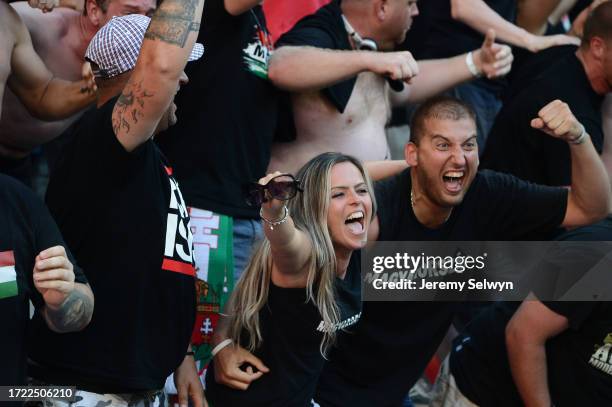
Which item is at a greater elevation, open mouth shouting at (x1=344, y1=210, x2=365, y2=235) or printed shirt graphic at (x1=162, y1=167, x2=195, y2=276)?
open mouth shouting at (x1=344, y1=210, x2=365, y2=235)

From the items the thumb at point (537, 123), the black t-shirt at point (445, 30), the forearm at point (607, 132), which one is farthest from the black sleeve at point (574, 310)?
the black t-shirt at point (445, 30)

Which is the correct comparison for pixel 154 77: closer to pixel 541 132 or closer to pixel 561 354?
pixel 561 354

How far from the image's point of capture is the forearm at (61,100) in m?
4.21

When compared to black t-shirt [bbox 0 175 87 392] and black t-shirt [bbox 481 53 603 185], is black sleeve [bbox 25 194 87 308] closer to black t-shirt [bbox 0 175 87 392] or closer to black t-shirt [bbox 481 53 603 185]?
black t-shirt [bbox 0 175 87 392]

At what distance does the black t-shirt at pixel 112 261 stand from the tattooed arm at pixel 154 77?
Result: 0.10 m

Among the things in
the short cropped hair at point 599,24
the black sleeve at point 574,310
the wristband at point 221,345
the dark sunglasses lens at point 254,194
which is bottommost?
the wristband at point 221,345

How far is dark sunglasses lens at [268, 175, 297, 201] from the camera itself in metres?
3.23

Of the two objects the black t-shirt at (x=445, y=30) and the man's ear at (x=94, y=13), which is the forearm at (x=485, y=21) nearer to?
the black t-shirt at (x=445, y=30)

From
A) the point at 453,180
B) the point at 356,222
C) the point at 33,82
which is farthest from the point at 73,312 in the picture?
the point at 453,180

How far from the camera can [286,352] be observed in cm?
391

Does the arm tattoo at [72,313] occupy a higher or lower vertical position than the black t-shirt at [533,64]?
lower

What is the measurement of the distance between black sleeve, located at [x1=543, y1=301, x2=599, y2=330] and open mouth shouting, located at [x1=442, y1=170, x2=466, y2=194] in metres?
0.61

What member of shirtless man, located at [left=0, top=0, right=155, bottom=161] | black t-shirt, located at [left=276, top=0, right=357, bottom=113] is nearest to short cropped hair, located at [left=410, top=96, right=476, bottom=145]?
black t-shirt, located at [left=276, top=0, right=357, bottom=113]

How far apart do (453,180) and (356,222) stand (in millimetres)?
774
